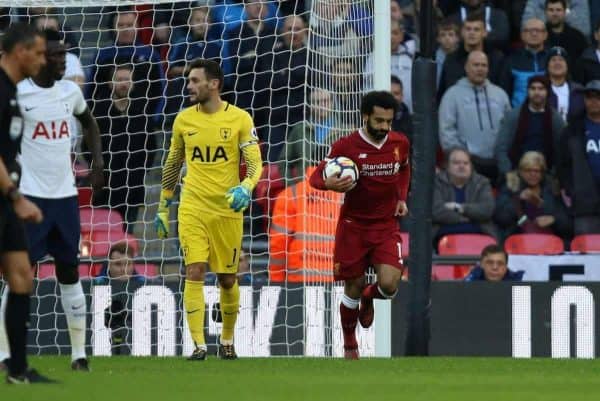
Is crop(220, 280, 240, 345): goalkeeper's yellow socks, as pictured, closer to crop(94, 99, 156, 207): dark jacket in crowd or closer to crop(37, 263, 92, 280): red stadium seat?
crop(37, 263, 92, 280): red stadium seat

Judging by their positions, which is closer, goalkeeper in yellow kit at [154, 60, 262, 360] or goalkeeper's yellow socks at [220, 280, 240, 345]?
goalkeeper in yellow kit at [154, 60, 262, 360]

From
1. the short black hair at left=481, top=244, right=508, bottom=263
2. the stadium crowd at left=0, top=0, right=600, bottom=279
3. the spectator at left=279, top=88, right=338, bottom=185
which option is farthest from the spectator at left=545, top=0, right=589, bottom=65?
the spectator at left=279, top=88, right=338, bottom=185

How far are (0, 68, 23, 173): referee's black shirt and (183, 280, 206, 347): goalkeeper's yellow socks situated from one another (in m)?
3.36

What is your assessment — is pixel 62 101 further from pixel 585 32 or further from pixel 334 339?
pixel 585 32

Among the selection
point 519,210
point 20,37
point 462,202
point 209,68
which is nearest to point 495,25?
point 519,210

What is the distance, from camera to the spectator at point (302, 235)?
46.0ft

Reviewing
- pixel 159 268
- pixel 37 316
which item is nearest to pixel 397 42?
pixel 159 268

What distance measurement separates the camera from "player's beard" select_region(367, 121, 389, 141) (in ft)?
39.3

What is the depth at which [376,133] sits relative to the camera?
12000 millimetres

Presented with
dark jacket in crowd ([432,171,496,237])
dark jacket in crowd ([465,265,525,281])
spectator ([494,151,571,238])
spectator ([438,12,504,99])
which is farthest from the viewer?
spectator ([438,12,504,99])

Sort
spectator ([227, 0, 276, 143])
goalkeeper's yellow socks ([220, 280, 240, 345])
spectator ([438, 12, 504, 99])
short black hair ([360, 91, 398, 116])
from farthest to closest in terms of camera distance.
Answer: spectator ([438, 12, 504, 99]), spectator ([227, 0, 276, 143]), goalkeeper's yellow socks ([220, 280, 240, 345]), short black hair ([360, 91, 398, 116])

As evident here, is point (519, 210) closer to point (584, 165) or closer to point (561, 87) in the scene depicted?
point (584, 165)

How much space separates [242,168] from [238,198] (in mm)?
2850

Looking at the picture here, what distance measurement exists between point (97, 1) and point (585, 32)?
20.5 feet
